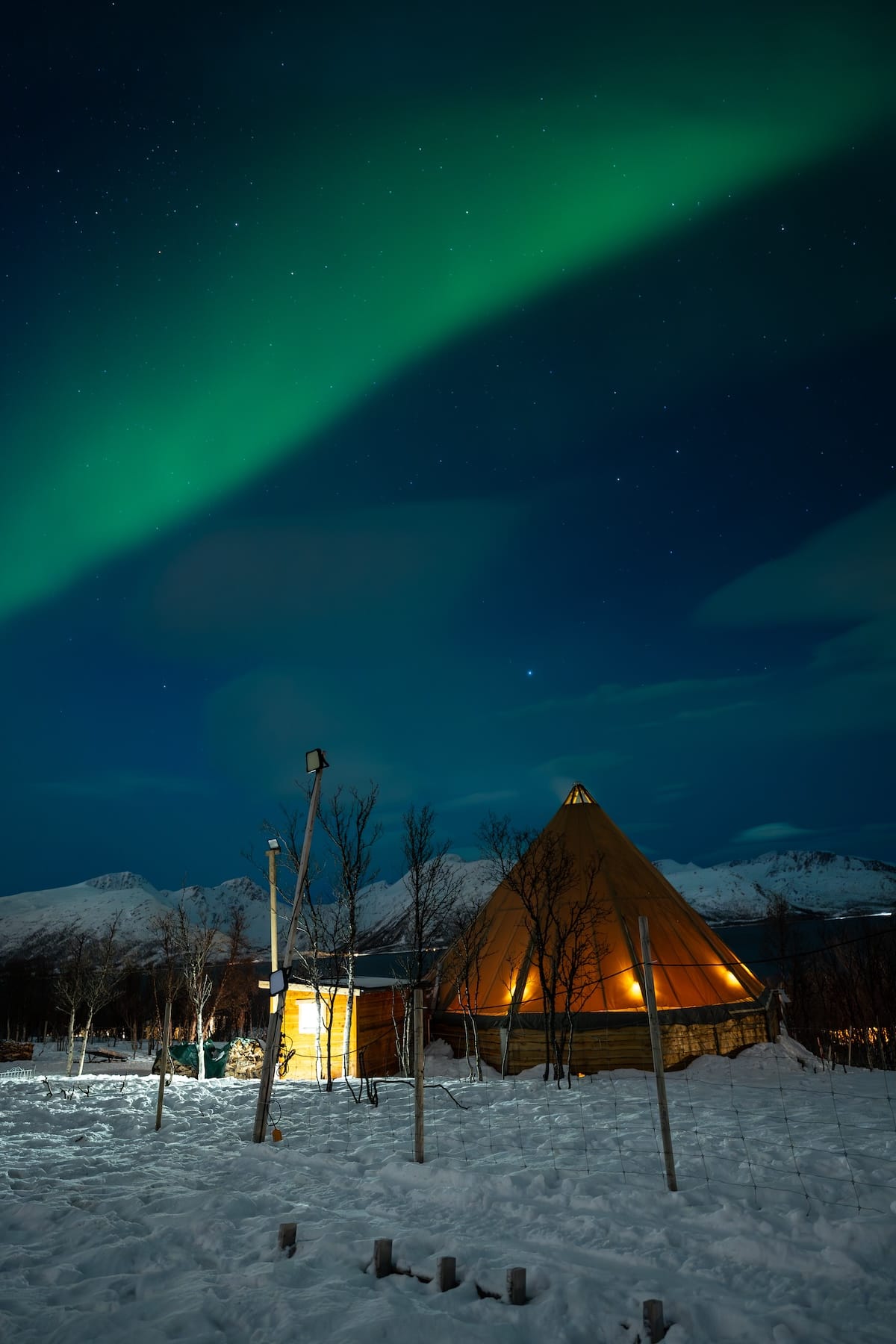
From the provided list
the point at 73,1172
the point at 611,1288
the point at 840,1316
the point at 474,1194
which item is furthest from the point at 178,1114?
the point at 840,1316

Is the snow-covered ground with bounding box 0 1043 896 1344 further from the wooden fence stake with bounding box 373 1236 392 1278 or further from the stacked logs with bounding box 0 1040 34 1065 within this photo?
the stacked logs with bounding box 0 1040 34 1065

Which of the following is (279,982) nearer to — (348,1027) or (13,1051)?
(348,1027)

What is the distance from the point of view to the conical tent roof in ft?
55.4

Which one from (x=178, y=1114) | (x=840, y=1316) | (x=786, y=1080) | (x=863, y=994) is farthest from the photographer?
(x=863, y=994)

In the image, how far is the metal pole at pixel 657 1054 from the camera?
21.5ft

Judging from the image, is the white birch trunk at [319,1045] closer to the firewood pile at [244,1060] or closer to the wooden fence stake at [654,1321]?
the firewood pile at [244,1060]

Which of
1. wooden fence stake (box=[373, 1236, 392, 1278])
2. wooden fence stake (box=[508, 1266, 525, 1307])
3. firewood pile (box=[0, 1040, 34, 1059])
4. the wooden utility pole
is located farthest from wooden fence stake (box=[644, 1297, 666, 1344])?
firewood pile (box=[0, 1040, 34, 1059])

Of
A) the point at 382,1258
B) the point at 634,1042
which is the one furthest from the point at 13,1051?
the point at 382,1258

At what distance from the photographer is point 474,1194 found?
671 centimetres

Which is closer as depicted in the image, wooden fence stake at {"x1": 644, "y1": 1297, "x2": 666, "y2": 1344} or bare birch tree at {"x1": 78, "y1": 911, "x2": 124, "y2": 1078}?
wooden fence stake at {"x1": 644, "y1": 1297, "x2": 666, "y2": 1344}

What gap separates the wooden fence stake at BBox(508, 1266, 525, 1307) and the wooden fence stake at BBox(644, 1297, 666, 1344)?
0.83m

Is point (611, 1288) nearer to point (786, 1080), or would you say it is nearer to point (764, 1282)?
point (764, 1282)

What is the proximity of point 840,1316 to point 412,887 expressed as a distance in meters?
16.6

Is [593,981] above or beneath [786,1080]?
above
